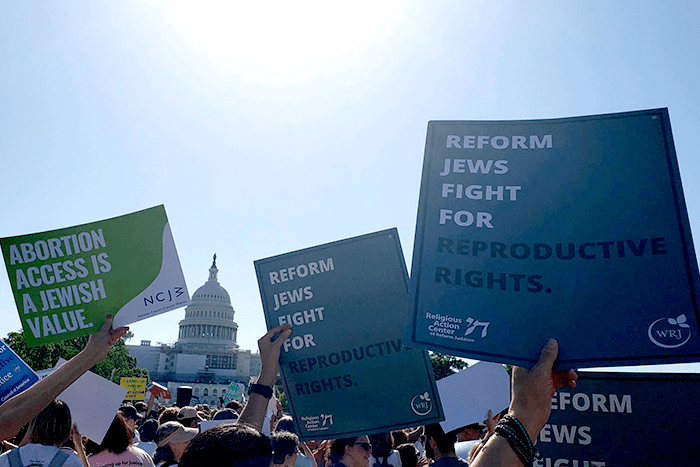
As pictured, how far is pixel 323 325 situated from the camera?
343 cm

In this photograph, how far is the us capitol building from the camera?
109125 millimetres

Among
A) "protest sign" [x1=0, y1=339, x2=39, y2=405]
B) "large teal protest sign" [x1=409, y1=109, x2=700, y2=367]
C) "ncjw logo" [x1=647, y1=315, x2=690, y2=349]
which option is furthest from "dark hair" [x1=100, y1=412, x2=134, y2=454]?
"ncjw logo" [x1=647, y1=315, x2=690, y2=349]

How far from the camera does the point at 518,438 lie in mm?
1819

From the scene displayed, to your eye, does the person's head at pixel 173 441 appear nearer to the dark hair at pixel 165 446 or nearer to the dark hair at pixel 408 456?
the dark hair at pixel 165 446

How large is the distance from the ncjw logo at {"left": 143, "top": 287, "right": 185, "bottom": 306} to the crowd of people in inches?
10.4

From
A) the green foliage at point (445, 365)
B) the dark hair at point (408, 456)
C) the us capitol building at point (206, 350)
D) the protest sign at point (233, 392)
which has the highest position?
the us capitol building at point (206, 350)

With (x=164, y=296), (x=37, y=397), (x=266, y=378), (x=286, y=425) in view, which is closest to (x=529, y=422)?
(x=266, y=378)

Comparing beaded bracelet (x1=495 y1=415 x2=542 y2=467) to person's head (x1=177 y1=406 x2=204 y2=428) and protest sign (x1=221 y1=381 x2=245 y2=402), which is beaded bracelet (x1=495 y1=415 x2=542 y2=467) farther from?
protest sign (x1=221 y1=381 x2=245 y2=402)

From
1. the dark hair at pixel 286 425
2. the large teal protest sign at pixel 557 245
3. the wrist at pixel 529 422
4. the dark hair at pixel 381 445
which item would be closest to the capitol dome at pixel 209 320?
the dark hair at pixel 286 425

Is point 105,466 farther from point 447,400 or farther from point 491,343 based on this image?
point 491,343

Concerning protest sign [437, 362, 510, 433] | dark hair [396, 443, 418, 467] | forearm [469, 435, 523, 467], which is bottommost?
dark hair [396, 443, 418, 467]

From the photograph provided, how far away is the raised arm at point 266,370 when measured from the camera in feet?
9.99

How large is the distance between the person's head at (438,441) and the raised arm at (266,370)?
A: 1.66 meters

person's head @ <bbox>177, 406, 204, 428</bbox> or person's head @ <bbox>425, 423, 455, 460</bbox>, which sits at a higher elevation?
person's head @ <bbox>177, 406, 204, 428</bbox>
